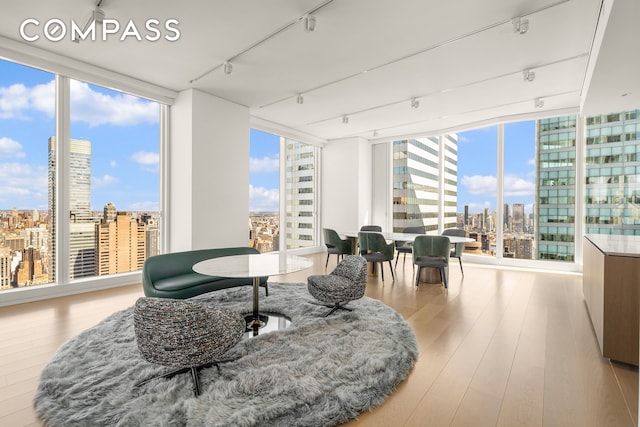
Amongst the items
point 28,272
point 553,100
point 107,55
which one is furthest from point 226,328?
point 553,100

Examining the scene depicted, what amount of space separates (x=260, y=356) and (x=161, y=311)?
899 millimetres

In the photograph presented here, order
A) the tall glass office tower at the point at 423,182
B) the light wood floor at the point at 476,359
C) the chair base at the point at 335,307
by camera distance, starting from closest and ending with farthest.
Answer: the light wood floor at the point at 476,359 → the chair base at the point at 335,307 → the tall glass office tower at the point at 423,182

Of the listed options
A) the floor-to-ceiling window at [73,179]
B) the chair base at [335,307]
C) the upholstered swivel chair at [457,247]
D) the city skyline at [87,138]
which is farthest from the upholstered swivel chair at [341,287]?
the city skyline at [87,138]

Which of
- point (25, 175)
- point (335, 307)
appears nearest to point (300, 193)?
point (335, 307)

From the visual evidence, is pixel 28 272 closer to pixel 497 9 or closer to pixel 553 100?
pixel 497 9

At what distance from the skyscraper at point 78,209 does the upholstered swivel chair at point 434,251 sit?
5096mm

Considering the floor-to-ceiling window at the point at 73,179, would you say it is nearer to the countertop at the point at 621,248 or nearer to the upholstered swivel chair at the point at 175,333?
the upholstered swivel chair at the point at 175,333

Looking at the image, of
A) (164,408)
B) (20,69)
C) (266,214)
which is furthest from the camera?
(266,214)

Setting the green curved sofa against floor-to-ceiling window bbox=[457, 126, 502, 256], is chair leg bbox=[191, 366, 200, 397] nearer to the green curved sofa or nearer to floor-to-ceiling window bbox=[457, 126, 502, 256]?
the green curved sofa

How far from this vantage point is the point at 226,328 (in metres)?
2.19

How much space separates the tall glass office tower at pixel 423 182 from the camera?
8.09 metres

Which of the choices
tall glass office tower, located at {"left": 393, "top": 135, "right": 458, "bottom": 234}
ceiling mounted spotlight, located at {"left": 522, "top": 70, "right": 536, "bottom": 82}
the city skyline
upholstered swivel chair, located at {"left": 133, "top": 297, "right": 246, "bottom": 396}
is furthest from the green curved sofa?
tall glass office tower, located at {"left": 393, "top": 135, "right": 458, "bottom": 234}

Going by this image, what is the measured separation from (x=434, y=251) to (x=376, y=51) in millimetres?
3079

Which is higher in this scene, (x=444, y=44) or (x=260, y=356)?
(x=444, y=44)
